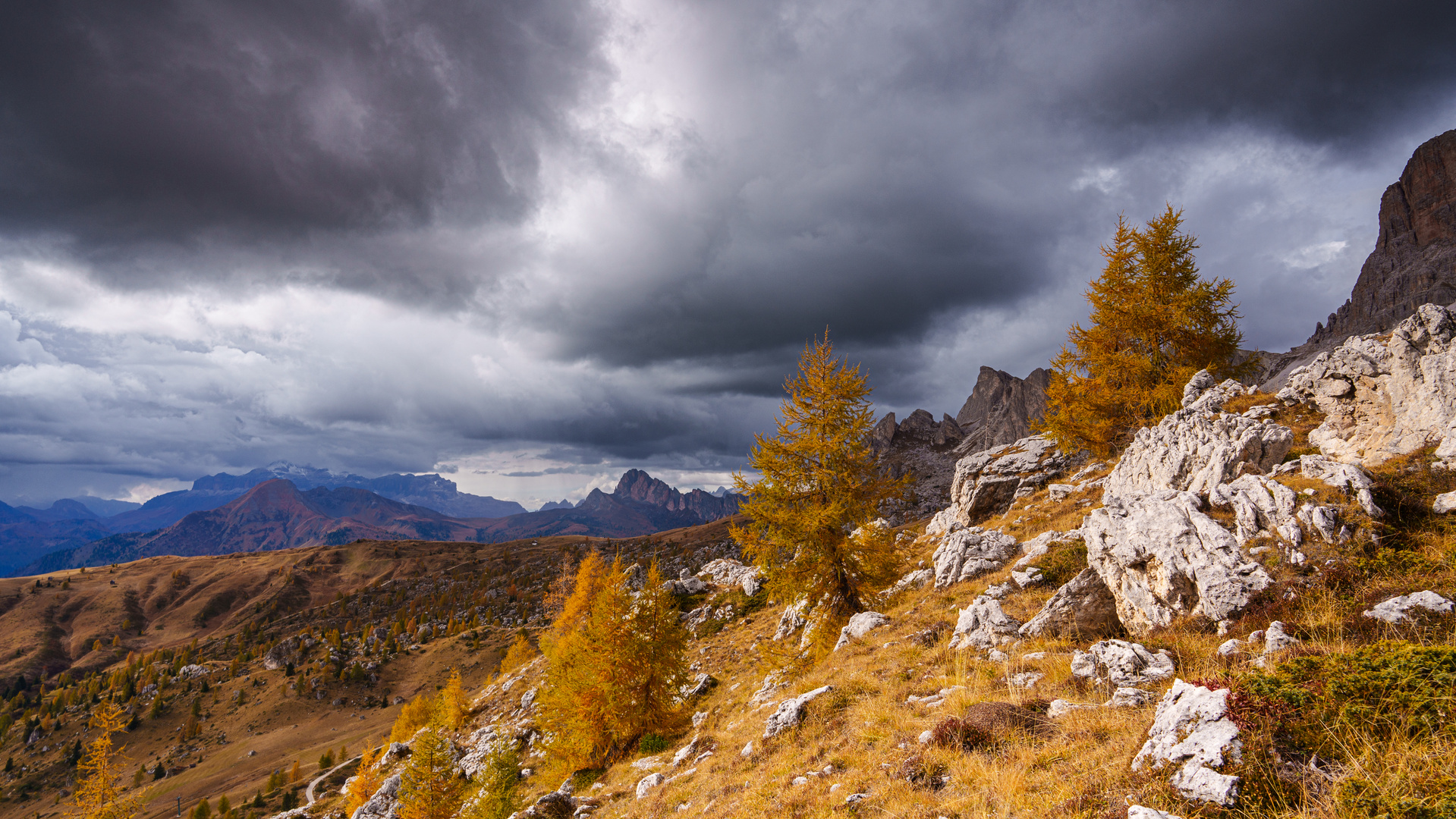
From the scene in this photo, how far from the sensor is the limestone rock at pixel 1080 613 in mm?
15328

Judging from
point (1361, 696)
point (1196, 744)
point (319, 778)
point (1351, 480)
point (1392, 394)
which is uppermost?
point (1392, 394)

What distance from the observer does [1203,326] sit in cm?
3369

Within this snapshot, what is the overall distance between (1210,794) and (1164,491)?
12.6 meters

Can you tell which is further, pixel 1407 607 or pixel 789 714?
pixel 789 714

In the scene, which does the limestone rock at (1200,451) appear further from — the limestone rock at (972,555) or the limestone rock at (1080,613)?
the limestone rock at (972,555)

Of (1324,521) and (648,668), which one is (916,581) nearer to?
(648,668)

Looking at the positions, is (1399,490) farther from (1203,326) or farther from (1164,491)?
(1203,326)

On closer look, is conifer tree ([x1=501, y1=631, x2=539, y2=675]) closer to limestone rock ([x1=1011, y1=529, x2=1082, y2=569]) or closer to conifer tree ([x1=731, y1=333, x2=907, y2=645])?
conifer tree ([x1=731, y1=333, x2=907, y2=645])

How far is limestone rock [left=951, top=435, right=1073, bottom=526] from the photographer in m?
41.7

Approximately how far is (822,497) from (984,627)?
395 inches

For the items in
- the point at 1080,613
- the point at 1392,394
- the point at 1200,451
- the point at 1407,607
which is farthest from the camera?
the point at 1200,451

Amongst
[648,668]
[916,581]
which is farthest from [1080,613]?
[648,668]

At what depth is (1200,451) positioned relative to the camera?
20.8 m

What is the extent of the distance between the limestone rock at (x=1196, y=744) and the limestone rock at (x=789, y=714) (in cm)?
1006
